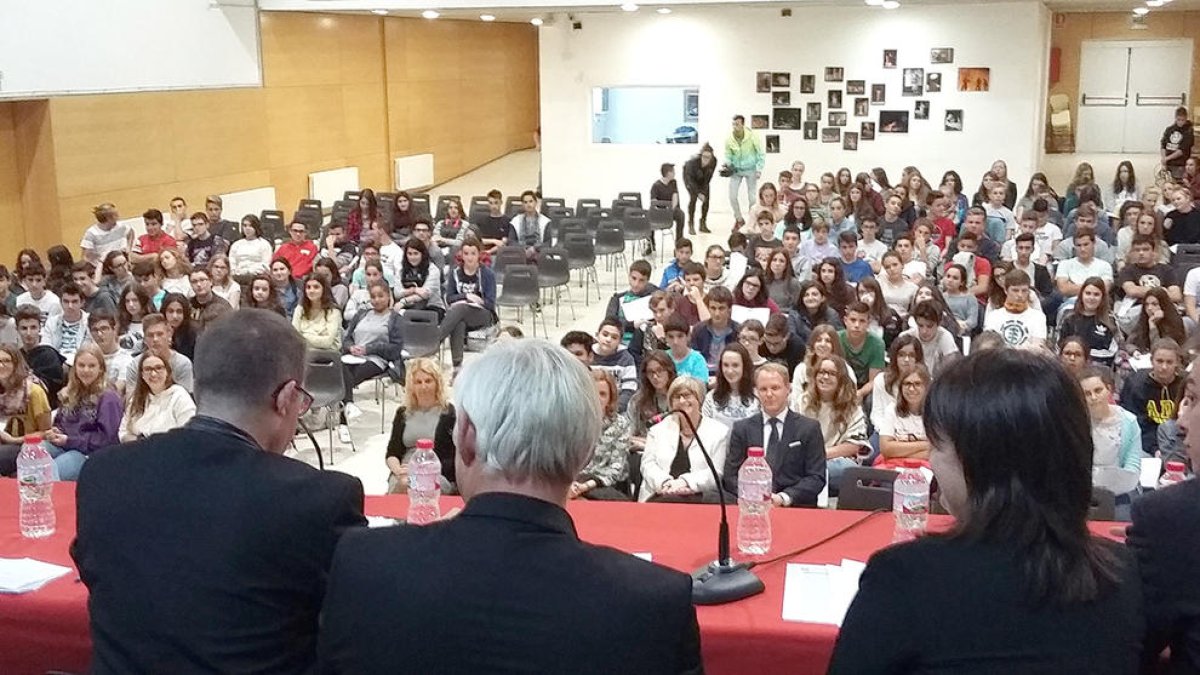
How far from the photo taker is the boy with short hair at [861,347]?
758 centimetres

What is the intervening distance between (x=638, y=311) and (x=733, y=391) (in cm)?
255

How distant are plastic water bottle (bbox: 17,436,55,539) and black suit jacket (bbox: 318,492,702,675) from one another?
237 centimetres

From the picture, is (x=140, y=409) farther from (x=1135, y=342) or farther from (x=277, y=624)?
(x=1135, y=342)

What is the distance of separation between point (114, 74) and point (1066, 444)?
14.8m

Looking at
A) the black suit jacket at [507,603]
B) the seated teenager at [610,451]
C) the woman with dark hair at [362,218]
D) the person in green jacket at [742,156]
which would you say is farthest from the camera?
the person in green jacket at [742,156]

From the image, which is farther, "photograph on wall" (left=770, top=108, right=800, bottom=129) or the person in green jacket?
"photograph on wall" (left=770, top=108, right=800, bottom=129)

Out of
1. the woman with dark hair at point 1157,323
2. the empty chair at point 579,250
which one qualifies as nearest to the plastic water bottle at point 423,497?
the woman with dark hair at point 1157,323

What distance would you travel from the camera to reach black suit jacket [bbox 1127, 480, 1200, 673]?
1904 millimetres

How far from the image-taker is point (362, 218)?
12961mm

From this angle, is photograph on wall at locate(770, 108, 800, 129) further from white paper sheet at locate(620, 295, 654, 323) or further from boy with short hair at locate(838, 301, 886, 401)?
boy with short hair at locate(838, 301, 886, 401)

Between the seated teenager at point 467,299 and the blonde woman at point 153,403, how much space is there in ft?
10.7

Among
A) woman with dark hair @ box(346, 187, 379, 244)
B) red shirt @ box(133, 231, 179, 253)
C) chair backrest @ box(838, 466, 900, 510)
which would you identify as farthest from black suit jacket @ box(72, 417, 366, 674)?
woman with dark hair @ box(346, 187, 379, 244)

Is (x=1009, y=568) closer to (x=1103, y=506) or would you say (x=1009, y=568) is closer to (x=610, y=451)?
(x=1103, y=506)

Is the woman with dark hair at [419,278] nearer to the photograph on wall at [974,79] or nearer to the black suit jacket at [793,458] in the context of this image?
the black suit jacket at [793,458]
